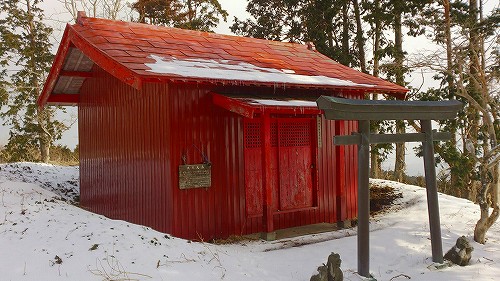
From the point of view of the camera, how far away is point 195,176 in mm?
7812

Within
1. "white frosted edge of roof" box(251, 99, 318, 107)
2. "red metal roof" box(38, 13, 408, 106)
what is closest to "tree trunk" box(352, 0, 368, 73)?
"red metal roof" box(38, 13, 408, 106)

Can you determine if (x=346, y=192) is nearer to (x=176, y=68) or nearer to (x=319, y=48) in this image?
(x=176, y=68)

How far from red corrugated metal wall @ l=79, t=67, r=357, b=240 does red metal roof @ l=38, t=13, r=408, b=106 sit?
0.59 meters

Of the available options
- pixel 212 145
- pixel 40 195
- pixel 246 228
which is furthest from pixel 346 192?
pixel 40 195

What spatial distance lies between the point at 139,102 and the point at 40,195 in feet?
12.9

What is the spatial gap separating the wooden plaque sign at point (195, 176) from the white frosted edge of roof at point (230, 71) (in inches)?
Answer: 63.9

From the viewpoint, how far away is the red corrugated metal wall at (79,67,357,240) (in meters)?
7.75

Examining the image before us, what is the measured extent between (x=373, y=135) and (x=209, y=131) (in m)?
3.13

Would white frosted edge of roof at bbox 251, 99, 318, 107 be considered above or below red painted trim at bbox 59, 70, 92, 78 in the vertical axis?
below

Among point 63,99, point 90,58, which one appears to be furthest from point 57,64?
point 63,99

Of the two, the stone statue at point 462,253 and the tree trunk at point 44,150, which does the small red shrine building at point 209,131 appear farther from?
the tree trunk at point 44,150

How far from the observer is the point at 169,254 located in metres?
6.21

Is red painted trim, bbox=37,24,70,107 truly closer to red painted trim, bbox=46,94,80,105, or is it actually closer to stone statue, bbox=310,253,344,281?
red painted trim, bbox=46,94,80,105

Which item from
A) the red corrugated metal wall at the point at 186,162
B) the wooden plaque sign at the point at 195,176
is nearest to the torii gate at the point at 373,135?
the red corrugated metal wall at the point at 186,162
